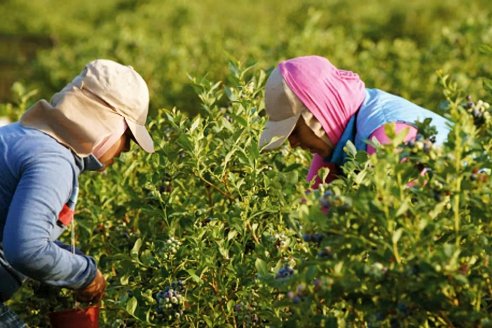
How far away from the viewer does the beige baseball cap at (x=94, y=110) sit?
9.75 ft

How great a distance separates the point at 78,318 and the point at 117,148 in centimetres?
52

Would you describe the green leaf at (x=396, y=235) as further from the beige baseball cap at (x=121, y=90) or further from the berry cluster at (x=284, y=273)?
the beige baseball cap at (x=121, y=90)

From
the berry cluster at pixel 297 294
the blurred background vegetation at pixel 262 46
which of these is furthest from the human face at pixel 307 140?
the berry cluster at pixel 297 294

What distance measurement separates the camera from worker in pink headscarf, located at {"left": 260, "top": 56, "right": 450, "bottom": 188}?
11.5 ft

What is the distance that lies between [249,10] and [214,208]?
15.0 m

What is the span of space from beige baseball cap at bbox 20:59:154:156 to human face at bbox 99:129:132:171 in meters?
0.05

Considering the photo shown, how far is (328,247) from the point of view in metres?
2.45

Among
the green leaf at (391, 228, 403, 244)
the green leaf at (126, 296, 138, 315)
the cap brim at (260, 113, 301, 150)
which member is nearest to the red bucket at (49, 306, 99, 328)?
the green leaf at (126, 296, 138, 315)

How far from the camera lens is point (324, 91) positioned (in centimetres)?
354

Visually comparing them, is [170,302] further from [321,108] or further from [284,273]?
[321,108]

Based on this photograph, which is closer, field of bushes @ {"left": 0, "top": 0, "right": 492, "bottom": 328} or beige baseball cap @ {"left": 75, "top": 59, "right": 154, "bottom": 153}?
field of bushes @ {"left": 0, "top": 0, "right": 492, "bottom": 328}

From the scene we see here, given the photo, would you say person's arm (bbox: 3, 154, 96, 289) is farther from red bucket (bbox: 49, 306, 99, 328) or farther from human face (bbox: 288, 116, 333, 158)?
human face (bbox: 288, 116, 333, 158)

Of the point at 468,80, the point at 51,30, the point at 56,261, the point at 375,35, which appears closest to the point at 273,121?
the point at 56,261

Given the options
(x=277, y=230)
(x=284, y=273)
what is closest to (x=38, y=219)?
(x=284, y=273)
